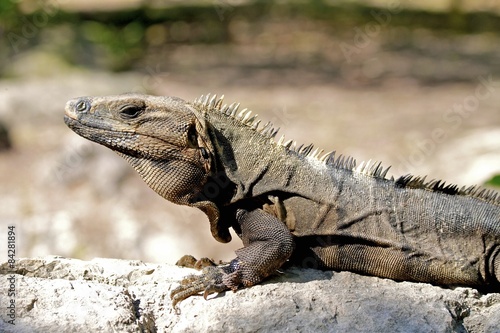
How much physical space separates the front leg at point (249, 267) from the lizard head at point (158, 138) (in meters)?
0.44

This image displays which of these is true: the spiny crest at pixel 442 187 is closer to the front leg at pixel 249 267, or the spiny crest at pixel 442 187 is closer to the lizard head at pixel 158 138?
the front leg at pixel 249 267

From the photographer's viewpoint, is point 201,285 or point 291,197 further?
point 291,197

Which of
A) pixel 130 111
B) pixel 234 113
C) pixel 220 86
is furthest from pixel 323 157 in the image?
pixel 220 86

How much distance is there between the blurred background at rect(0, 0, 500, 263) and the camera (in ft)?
35.6

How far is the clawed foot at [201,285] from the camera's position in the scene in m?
4.60

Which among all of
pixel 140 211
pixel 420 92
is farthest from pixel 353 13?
pixel 140 211

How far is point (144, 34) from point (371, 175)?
21.3 m

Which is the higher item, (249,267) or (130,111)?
(130,111)

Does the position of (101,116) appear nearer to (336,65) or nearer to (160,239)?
(160,239)

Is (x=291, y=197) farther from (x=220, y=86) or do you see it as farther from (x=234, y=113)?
(x=220, y=86)

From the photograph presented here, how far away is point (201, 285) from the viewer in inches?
181

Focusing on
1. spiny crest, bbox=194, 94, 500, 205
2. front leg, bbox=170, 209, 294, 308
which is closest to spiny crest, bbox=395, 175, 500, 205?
spiny crest, bbox=194, 94, 500, 205

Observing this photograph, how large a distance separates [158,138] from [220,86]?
14030mm

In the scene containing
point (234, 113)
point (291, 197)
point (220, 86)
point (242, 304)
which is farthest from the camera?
point (220, 86)
